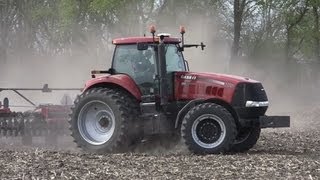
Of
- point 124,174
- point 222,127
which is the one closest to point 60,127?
point 222,127

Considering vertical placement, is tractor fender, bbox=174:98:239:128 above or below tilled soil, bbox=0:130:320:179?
above

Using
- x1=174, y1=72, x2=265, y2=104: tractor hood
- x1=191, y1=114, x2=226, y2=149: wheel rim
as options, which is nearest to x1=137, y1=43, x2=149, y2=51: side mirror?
x1=174, y1=72, x2=265, y2=104: tractor hood

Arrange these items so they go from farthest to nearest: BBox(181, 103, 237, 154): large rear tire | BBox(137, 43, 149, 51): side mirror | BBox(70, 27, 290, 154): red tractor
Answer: BBox(137, 43, 149, 51): side mirror → BBox(70, 27, 290, 154): red tractor → BBox(181, 103, 237, 154): large rear tire

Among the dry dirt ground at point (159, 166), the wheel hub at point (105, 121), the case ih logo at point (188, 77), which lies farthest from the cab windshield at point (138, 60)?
the dry dirt ground at point (159, 166)

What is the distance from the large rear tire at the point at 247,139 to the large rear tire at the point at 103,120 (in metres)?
2.08

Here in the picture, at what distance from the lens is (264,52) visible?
37688 millimetres

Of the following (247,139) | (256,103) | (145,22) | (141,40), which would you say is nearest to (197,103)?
(256,103)

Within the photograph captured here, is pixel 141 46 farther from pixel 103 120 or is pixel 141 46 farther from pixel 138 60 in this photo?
pixel 103 120

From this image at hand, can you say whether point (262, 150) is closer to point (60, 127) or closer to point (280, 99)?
point (60, 127)

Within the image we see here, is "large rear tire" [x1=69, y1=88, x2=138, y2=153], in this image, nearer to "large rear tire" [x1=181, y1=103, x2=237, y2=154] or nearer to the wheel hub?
the wheel hub

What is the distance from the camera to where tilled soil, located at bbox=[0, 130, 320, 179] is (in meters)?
8.68

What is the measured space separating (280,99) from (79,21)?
11.7 metres

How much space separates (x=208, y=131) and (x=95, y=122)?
7.67 feet

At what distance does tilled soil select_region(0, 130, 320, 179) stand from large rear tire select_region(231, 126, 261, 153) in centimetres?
48
